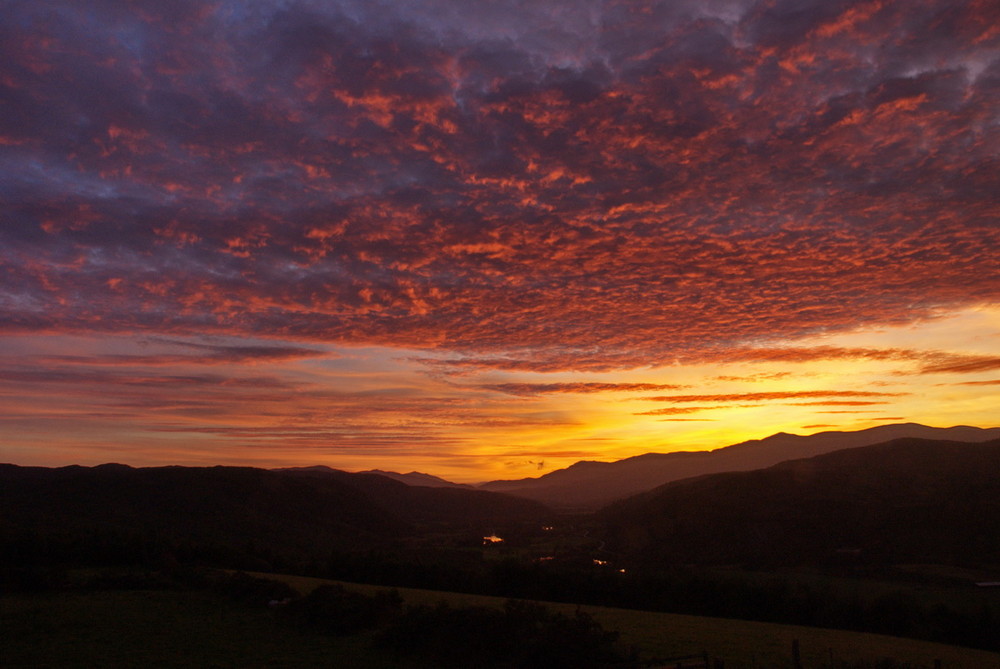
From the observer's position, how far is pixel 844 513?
91000 millimetres

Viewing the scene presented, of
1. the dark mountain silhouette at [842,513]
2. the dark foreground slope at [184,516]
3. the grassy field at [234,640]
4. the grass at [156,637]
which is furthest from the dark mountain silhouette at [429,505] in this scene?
the grass at [156,637]

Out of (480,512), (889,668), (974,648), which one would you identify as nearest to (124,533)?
(889,668)

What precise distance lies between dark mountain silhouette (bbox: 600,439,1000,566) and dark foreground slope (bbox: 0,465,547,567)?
5268cm

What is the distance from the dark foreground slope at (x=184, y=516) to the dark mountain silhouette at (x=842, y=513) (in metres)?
52.7

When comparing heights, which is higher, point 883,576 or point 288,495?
point 288,495

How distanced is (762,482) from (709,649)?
90.7m

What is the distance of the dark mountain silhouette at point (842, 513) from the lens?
7812 cm

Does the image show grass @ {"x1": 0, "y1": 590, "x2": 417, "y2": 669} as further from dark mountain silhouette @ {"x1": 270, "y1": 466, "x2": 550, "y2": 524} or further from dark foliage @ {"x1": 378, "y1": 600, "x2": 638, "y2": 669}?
dark mountain silhouette @ {"x1": 270, "y1": 466, "x2": 550, "y2": 524}

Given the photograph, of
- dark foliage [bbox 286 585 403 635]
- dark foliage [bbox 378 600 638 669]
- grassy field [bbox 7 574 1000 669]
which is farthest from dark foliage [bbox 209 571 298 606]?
dark foliage [bbox 378 600 638 669]

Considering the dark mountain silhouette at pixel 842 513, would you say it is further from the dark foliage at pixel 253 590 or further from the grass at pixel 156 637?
the grass at pixel 156 637

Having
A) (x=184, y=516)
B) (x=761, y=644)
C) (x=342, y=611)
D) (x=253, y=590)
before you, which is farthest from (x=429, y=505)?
(x=342, y=611)

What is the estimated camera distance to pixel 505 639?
22562 mm

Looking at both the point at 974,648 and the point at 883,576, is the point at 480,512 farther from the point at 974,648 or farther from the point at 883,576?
the point at 974,648

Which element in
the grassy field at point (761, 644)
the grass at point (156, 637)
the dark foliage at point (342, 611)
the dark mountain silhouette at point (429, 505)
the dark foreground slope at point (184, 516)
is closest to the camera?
the grass at point (156, 637)
